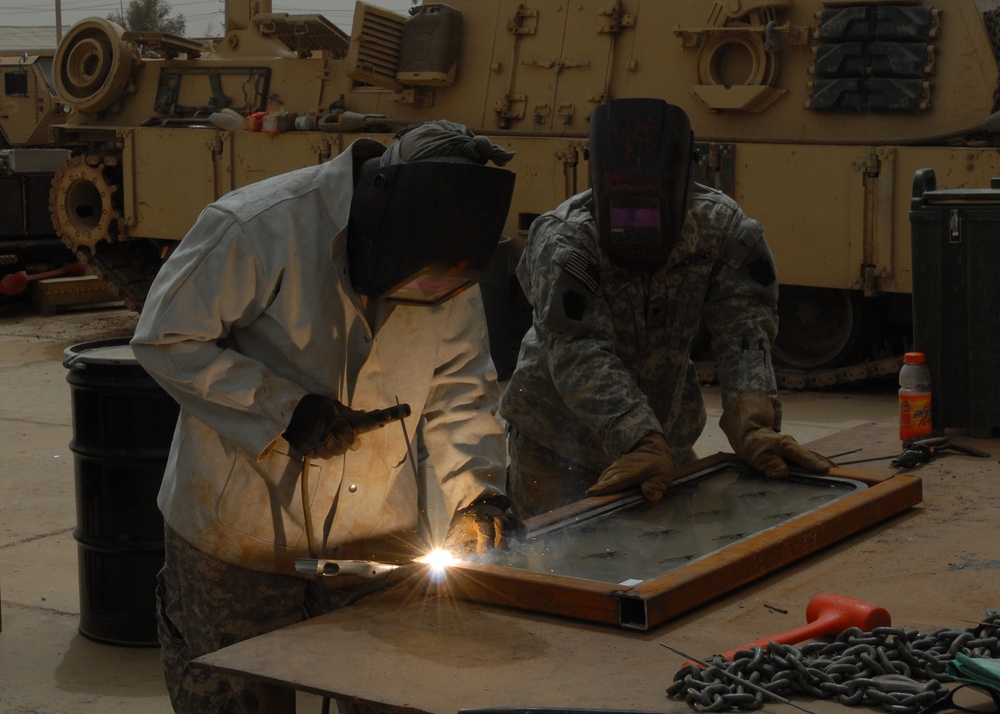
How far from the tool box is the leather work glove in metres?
1.38

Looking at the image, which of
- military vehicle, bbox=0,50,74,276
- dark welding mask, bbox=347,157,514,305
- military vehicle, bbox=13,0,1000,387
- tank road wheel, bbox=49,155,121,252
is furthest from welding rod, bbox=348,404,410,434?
military vehicle, bbox=0,50,74,276

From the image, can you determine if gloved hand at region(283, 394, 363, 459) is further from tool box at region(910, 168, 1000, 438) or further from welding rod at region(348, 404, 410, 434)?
tool box at region(910, 168, 1000, 438)

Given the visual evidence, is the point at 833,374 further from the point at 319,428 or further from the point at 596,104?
the point at 319,428

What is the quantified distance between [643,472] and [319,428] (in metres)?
1.06

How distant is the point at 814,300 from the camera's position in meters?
10.5

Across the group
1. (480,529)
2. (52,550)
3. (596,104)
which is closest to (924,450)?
(480,529)

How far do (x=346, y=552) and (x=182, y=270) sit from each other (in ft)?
2.51

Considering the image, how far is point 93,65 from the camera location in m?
14.2

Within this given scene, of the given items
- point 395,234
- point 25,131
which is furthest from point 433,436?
point 25,131

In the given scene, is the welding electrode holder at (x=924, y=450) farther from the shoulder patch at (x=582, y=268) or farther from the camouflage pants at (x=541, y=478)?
the shoulder patch at (x=582, y=268)

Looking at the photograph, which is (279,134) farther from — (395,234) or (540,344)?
(395,234)

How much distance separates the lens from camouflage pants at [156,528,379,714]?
3143mm

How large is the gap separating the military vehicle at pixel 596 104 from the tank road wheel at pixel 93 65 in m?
0.02

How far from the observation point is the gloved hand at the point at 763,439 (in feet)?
12.3
